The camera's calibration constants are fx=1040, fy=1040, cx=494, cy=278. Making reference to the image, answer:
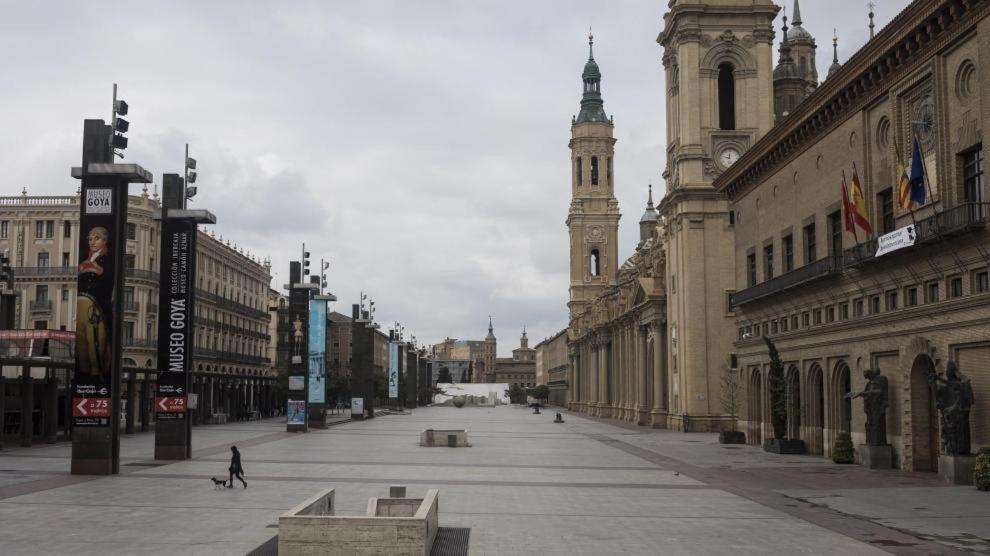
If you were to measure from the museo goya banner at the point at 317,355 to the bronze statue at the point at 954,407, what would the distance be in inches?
1871

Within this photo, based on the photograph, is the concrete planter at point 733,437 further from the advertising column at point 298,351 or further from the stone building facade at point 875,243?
the advertising column at point 298,351

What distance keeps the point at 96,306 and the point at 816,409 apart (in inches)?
1118

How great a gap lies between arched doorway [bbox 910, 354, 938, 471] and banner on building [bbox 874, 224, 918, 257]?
12.0 ft

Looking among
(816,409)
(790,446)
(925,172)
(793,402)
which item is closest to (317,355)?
(793,402)

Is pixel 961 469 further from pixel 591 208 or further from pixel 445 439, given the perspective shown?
pixel 591 208

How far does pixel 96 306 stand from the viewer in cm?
3297

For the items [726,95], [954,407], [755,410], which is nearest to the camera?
[954,407]

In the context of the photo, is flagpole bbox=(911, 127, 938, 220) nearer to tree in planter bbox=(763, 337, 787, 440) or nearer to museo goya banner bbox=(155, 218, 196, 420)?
tree in planter bbox=(763, 337, 787, 440)

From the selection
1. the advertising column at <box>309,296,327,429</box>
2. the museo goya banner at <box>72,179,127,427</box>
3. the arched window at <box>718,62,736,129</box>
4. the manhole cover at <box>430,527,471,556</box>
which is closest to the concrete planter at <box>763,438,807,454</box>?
the manhole cover at <box>430,527,471,556</box>

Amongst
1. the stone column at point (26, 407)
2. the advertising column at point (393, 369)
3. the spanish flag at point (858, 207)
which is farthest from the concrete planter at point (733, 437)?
the advertising column at point (393, 369)

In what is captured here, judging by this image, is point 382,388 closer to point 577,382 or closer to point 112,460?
point 577,382

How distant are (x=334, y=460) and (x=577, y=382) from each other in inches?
4039

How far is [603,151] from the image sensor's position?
147 m

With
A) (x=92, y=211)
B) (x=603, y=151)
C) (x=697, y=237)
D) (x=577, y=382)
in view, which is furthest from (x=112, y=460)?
(x=603, y=151)
